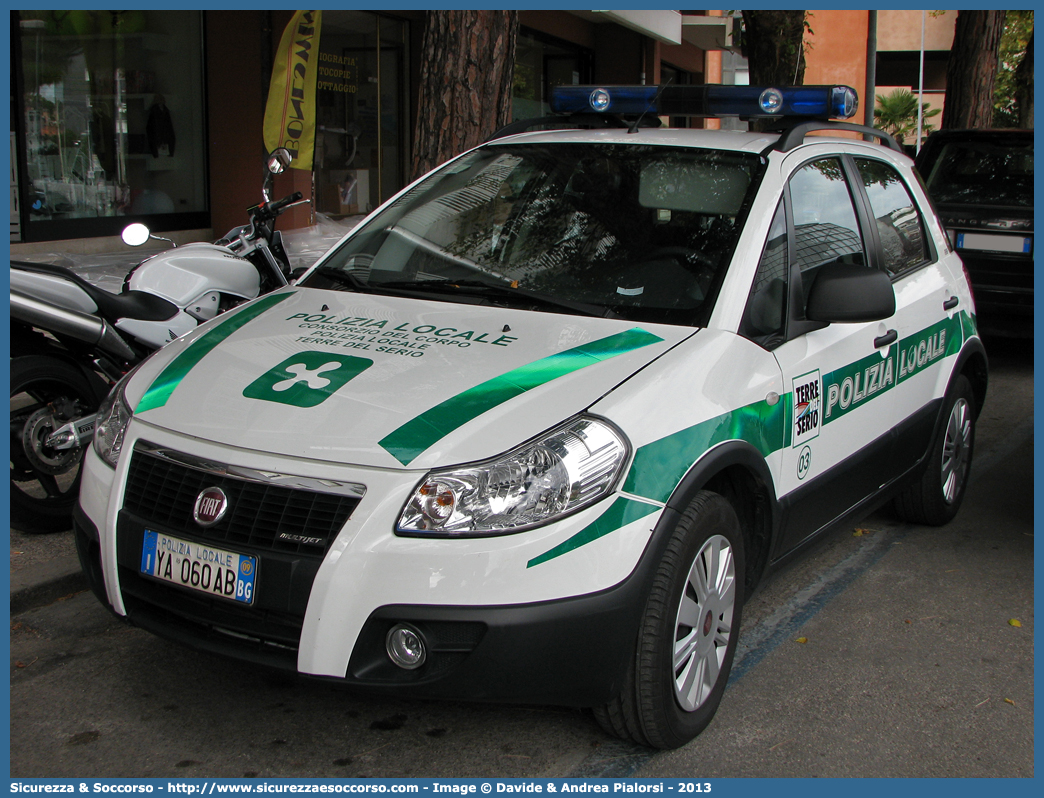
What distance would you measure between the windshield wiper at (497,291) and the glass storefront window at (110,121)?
6830 millimetres

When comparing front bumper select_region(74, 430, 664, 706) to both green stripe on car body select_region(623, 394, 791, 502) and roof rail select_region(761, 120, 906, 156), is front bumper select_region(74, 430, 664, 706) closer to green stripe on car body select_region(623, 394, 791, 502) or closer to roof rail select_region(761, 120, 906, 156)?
green stripe on car body select_region(623, 394, 791, 502)

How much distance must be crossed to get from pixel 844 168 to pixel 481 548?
97.3 inches

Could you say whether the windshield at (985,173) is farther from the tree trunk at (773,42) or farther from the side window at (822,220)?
the side window at (822,220)

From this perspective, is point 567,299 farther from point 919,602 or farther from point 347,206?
point 347,206

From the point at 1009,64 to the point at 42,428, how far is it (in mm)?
36229

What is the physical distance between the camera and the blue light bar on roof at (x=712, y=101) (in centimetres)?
401

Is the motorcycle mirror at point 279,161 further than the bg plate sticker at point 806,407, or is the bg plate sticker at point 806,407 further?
the motorcycle mirror at point 279,161

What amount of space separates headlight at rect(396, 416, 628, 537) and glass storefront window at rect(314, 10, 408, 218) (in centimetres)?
993

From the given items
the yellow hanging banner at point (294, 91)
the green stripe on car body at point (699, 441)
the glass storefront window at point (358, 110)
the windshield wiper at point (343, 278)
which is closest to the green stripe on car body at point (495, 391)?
the green stripe on car body at point (699, 441)

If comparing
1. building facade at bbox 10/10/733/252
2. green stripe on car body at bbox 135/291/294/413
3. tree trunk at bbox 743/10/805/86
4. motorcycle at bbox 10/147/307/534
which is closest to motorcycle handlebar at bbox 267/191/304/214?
motorcycle at bbox 10/147/307/534

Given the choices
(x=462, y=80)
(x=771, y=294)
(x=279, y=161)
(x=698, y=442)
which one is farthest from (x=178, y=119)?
(x=698, y=442)

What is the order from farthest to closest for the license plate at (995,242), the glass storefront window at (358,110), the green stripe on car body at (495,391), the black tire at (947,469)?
the glass storefront window at (358,110), the license plate at (995,242), the black tire at (947,469), the green stripe on car body at (495,391)

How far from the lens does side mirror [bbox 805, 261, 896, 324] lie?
11.3ft

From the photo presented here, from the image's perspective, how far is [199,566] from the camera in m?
2.77
